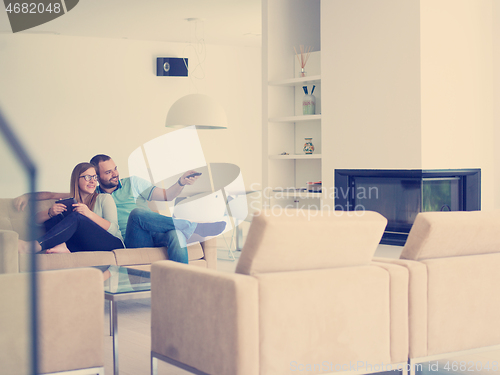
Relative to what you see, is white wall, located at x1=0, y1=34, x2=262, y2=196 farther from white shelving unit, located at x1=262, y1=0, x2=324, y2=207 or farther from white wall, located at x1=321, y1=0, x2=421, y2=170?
white wall, located at x1=321, y1=0, x2=421, y2=170

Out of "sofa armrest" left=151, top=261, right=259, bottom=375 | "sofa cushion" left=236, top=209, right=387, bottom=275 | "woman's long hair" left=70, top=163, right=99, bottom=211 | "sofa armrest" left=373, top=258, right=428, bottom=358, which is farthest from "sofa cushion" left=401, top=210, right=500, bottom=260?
"woman's long hair" left=70, top=163, right=99, bottom=211

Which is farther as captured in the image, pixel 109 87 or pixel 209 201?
pixel 109 87

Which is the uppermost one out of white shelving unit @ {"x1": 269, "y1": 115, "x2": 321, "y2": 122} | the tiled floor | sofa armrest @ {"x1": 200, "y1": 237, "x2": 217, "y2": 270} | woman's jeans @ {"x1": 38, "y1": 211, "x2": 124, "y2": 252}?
white shelving unit @ {"x1": 269, "y1": 115, "x2": 321, "y2": 122}

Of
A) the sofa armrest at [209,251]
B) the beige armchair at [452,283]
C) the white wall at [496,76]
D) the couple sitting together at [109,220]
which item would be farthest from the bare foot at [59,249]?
the white wall at [496,76]

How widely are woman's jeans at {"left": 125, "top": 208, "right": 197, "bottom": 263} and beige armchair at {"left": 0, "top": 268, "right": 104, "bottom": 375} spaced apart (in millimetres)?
1876

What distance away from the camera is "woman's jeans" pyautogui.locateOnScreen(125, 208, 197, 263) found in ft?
13.8

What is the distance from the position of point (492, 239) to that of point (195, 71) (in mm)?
6168

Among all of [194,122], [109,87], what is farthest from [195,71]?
[194,122]

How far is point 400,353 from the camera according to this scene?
7.64 feet

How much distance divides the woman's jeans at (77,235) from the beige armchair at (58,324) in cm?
176

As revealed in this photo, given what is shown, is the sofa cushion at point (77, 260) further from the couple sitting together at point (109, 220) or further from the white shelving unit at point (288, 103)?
the white shelving unit at point (288, 103)

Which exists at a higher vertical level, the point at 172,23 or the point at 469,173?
the point at 172,23

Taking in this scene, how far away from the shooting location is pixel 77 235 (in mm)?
4051

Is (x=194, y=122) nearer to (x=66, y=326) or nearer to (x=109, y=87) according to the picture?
(x=109, y=87)
